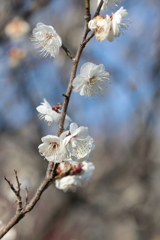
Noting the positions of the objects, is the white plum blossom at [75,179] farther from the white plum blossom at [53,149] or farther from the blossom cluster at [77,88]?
the white plum blossom at [53,149]

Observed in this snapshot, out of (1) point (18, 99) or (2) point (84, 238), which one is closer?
(1) point (18, 99)

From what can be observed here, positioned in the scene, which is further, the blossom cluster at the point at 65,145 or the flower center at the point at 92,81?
the flower center at the point at 92,81

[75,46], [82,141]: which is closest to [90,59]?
[75,46]

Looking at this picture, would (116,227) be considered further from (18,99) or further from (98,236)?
(18,99)

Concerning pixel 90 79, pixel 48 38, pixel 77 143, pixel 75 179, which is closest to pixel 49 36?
pixel 48 38

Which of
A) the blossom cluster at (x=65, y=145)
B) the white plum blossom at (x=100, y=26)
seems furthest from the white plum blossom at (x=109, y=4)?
the blossom cluster at (x=65, y=145)

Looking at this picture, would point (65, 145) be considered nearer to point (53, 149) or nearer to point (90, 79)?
point (53, 149)

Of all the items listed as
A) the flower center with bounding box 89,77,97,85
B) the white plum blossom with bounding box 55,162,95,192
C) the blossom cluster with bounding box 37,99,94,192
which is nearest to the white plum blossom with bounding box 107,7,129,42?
the flower center with bounding box 89,77,97,85
